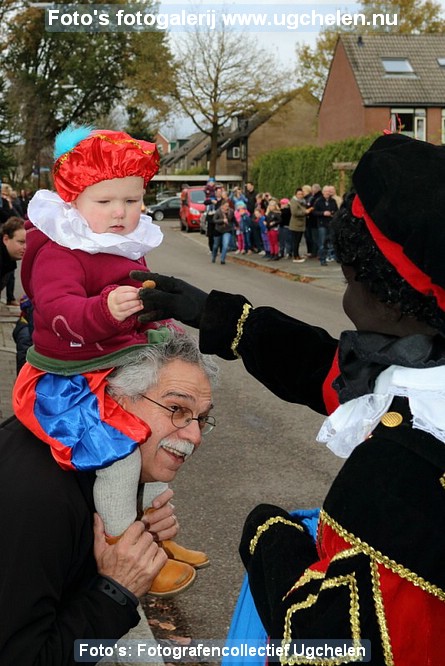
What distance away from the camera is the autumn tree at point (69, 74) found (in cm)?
4931

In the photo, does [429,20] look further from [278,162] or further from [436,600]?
[436,600]

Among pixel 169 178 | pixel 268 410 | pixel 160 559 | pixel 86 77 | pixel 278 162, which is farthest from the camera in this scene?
Result: pixel 169 178

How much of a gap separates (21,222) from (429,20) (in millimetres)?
57138

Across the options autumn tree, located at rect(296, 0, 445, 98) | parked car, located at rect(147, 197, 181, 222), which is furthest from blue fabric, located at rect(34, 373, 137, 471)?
autumn tree, located at rect(296, 0, 445, 98)

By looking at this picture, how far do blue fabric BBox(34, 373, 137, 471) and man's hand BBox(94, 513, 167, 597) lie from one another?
0.18 meters

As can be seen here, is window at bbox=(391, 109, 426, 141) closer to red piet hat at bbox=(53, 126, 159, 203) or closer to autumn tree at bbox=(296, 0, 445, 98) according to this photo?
autumn tree at bbox=(296, 0, 445, 98)

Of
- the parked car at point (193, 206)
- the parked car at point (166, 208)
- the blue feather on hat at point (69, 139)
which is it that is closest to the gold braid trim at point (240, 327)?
the blue feather on hat at point (69, 139)

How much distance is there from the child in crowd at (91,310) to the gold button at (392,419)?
3.38ft

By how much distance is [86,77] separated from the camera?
56.5 metres

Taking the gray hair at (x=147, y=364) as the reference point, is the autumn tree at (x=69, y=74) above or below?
above

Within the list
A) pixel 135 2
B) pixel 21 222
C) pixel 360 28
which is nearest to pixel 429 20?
pixel 360 28

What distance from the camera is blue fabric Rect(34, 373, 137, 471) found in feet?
8.06

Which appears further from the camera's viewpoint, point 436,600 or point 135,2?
point 135,2

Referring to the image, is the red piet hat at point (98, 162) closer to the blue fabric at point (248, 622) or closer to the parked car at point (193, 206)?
the blue fabric at point (248, 622)
